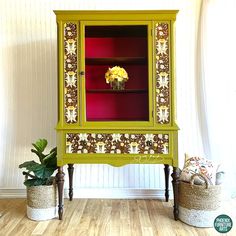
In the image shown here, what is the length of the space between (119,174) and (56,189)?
0.77 metres

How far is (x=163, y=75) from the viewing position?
2.24 metres

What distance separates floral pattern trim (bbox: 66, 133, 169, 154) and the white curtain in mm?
790

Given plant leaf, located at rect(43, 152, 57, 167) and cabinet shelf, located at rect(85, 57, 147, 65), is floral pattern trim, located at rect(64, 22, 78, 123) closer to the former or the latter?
cabinet shelf, located at rect(85, 57, 147, 65)

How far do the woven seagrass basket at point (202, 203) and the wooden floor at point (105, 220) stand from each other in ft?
0.23

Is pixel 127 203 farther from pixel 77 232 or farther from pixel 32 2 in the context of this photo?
pixel 32 2

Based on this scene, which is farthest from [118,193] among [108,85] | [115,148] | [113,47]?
[113,47]

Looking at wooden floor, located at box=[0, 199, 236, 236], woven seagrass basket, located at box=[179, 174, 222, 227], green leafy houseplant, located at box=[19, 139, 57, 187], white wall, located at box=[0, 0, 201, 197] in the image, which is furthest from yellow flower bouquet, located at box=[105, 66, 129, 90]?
wooden floor, located at box=[0, 199, 236, 236]

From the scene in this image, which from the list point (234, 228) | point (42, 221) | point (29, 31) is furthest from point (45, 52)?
point (234, 228)

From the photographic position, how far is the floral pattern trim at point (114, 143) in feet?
7.34

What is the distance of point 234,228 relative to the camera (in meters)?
2.13

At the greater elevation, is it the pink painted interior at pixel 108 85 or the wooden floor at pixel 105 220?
the pink painted interior at pixel 108 85

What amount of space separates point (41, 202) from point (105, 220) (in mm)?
589

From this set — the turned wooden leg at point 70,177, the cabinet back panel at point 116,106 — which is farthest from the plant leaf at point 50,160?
the cabinet back panel at point 116,106

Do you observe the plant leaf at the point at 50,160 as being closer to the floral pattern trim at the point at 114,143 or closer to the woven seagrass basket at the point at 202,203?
the floral pattern trim at the point at 114,143
